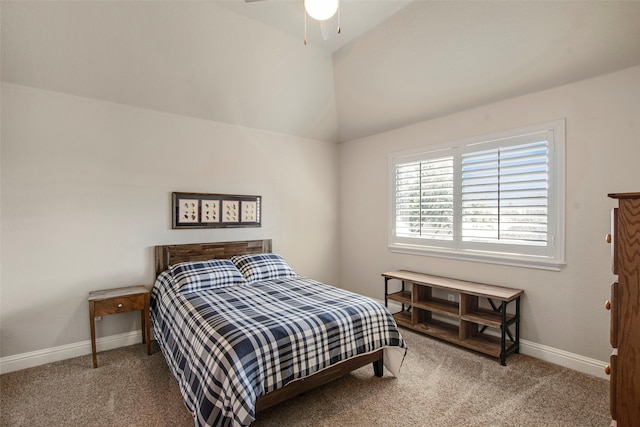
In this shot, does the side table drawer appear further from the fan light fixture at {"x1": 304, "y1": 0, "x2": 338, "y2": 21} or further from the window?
the window

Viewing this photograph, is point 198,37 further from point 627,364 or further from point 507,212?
point 627,364

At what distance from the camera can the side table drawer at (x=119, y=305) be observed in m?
2.73

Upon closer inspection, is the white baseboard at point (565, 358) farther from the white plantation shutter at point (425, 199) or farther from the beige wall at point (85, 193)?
the beige wall at point (85, 193)

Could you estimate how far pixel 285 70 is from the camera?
338 centimetres

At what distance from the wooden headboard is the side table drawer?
455 millimetres

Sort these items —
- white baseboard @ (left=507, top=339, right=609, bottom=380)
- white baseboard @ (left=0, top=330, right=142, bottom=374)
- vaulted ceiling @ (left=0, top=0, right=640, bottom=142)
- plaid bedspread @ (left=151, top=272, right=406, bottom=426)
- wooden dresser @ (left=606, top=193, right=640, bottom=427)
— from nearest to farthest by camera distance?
wooden dresser @ (left=606, top=193, right=640, bottom=427) → plaid bedspread @ (left=151, top=272, right=406, bottom=426) → vaulted ceiling @ (left=0, top=0, right=640, bottom=142) → white baseboard @ (left=507, top=339, right=609, bottom=380) → white baseboard @ (left=0, top=330, right=142, bottom=374)

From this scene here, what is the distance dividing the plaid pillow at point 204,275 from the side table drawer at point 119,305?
0.35 meters

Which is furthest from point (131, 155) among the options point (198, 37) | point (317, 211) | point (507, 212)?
point (507, 212)

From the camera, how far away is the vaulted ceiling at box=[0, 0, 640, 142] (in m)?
2.34

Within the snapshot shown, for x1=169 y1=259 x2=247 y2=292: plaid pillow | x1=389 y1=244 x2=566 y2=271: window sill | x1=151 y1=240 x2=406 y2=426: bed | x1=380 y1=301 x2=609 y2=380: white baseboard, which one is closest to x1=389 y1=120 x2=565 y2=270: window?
x1=389 y1=244 x2=566 y2=271: window sill

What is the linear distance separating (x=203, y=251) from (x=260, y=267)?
0.69m

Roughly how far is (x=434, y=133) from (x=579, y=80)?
4.30ft

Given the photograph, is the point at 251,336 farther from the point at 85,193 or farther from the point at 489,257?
the point at 489,257

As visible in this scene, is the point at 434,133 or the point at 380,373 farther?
the point at 434,133
